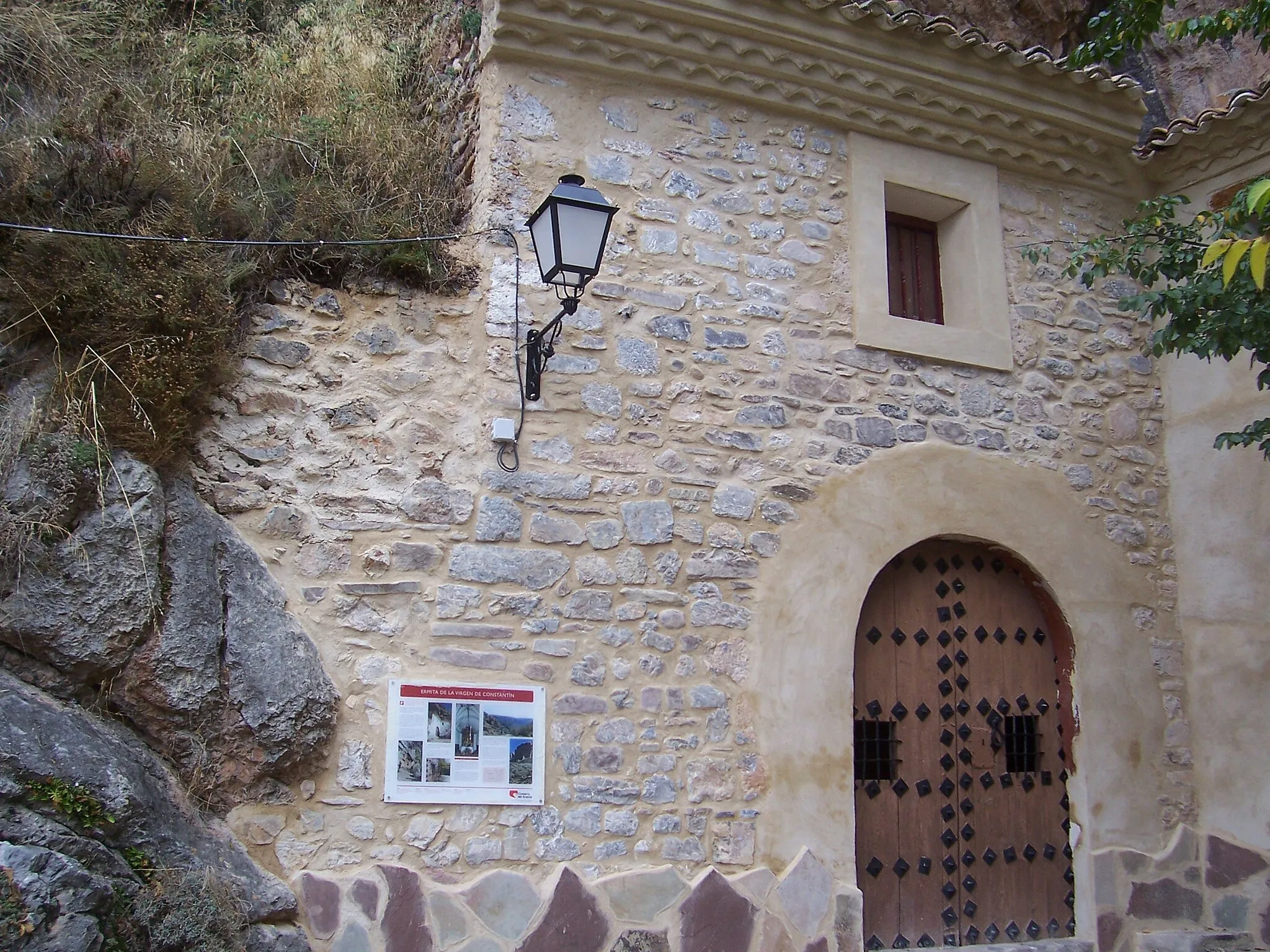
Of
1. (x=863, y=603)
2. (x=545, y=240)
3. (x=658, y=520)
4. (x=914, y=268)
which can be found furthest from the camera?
(x=914, y=268)

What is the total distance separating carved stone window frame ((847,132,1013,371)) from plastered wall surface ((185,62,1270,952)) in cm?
9

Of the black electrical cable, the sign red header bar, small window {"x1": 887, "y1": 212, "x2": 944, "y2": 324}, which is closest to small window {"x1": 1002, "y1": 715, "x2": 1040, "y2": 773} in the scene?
small window {"x1": 887, "y1": 212, "x2": 944, "y2": 324}

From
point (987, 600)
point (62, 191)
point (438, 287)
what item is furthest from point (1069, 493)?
point (62, 191)

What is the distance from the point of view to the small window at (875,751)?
4.98m

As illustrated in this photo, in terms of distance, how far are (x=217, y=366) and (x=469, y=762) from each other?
1.78 metres

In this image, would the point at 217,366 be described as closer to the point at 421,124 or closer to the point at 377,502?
the point at 377,502

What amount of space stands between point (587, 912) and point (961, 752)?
6.80 ft

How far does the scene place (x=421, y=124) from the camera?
5242mm

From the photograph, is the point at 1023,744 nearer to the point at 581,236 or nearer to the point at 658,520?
the point at 658,520

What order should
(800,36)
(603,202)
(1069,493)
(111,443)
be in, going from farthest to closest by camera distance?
1. (1069,493)
2. (800,36)
3. (603,202)
4. (111,443)

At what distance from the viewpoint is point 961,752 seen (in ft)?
17.0

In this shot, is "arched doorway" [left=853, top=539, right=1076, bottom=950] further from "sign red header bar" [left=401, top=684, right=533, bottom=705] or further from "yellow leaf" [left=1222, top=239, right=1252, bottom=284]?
"yellow leaf" [left=1222, top=239, right=1252, bottom=284]

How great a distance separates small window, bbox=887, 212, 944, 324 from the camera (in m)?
5.76

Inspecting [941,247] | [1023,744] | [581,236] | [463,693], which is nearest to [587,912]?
[463,693]
